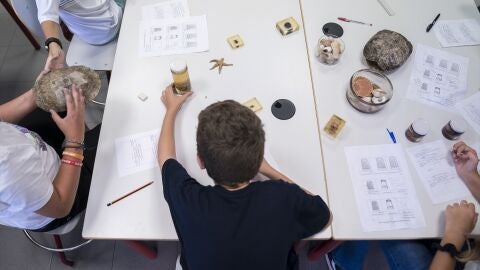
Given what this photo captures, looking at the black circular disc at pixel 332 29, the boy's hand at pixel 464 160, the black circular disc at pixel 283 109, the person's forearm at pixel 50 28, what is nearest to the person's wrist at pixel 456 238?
the boy's hand at pixel 464 160

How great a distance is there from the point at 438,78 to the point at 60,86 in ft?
4.89

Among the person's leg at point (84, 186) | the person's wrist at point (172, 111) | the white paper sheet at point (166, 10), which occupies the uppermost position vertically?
the white paper sheet at point (166, 10)

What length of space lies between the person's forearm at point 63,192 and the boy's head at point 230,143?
52 centimetres

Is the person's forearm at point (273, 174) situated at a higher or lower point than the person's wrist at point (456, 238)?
higher

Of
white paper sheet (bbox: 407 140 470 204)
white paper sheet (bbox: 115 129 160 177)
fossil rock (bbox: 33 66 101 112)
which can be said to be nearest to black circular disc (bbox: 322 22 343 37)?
white paper sheet (bbox: 407 140 470 204)

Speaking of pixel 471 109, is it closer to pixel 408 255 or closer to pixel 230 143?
pixel 408 255

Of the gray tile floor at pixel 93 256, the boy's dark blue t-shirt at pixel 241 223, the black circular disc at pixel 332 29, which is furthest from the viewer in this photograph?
the gray tile floor at pixel 93 256

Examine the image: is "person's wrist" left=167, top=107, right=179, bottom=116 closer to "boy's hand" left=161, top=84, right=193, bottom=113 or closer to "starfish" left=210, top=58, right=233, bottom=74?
"boy's hand" left=161, top=84, right=193, bottom=113

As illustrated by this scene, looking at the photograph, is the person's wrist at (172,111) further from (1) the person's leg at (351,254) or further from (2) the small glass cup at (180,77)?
(1) the person's leg at (351,254)

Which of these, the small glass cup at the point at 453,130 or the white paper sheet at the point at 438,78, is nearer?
the small glass cup at the point at 453,130

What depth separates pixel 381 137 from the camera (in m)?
1.14

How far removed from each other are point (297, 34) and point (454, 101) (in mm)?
695

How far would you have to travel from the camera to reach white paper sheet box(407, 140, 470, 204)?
104cm

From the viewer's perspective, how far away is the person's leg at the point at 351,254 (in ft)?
4.11
